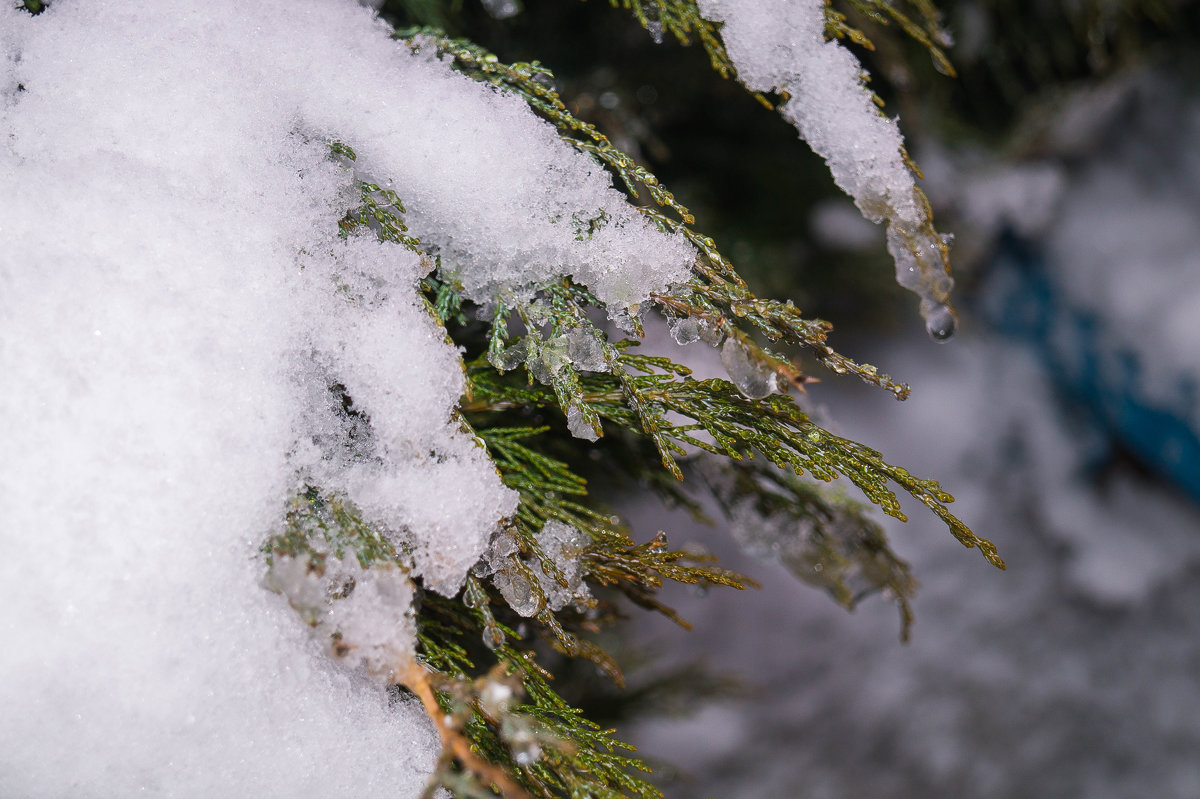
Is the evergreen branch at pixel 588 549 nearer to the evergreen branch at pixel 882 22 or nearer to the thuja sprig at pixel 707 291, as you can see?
the thuja sprig at pixel 707 291

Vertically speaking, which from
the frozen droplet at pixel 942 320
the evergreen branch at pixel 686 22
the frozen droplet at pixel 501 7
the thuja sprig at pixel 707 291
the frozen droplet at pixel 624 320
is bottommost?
the frozen droplet at pixel 624 320

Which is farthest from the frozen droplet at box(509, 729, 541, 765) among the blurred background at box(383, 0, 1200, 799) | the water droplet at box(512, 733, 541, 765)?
the blurred background at box(383, 0, 1200, 799)

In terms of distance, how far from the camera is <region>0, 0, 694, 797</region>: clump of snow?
0.75 m

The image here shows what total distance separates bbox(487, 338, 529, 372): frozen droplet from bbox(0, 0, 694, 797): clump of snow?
0.20 ft

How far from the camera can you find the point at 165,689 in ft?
2.50

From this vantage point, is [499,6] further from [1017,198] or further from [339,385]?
[1017,198]

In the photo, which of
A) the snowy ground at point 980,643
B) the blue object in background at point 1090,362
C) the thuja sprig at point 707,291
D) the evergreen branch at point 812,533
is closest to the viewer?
the thuja sprig at point 707,291

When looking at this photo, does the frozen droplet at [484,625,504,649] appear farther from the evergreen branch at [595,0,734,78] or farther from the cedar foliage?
the evergreen branch at [595,0,734,78]

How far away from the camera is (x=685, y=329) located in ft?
2.94

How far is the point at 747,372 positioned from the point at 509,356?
0.30m

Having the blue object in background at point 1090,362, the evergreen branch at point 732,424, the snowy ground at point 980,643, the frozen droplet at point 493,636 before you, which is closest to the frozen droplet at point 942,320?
the evergreen branch at point 732,424

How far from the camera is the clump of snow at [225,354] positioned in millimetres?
753

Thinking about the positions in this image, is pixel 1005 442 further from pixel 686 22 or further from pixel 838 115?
pixel 686 22

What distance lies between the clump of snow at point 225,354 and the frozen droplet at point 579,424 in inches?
4.5
